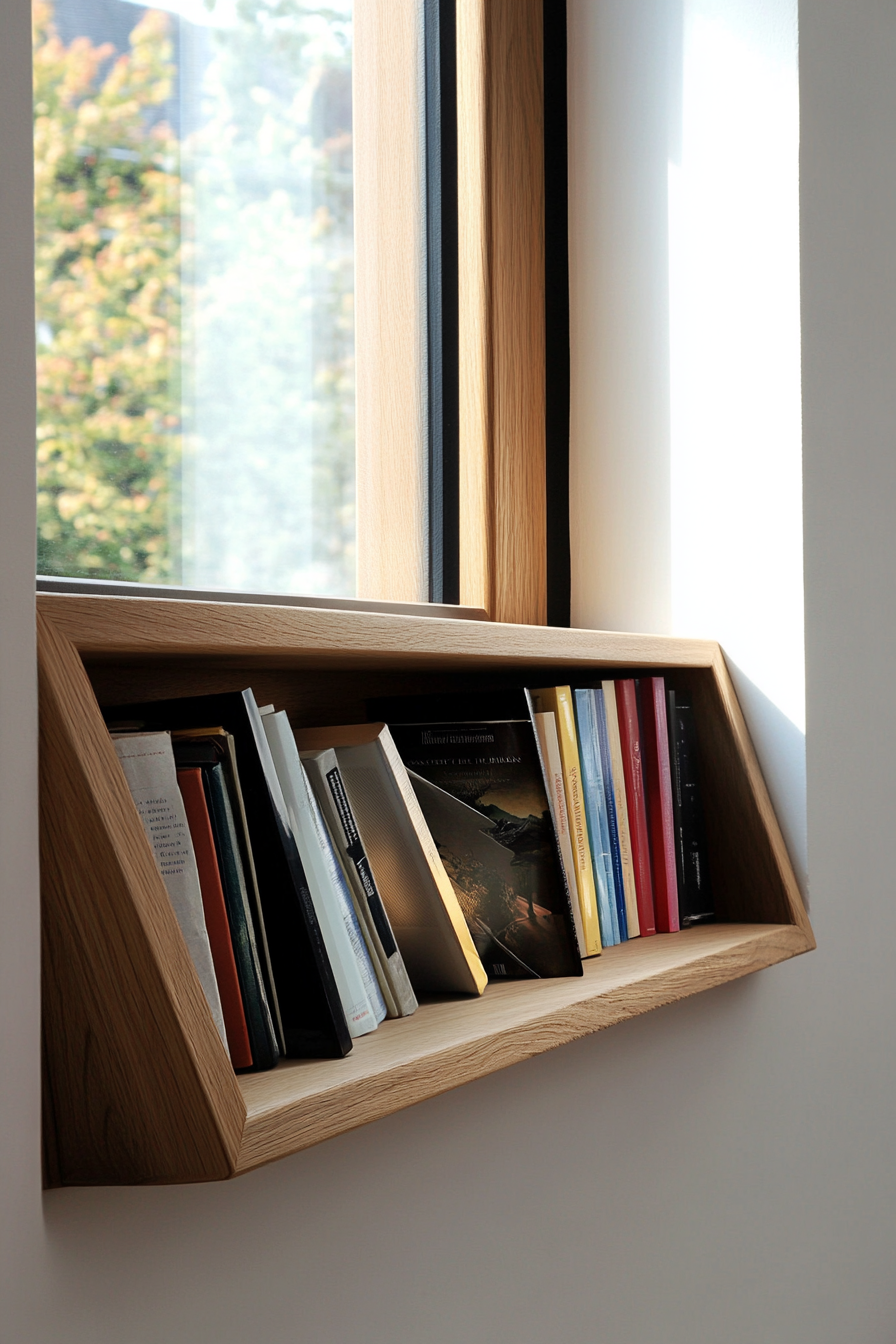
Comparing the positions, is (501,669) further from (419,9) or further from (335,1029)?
(419,9)

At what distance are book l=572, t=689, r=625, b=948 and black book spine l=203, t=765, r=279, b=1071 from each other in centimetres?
48

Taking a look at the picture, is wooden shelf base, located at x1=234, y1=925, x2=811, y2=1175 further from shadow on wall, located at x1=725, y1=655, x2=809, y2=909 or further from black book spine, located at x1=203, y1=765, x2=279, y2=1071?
shadow on wall, located at x1=725, y1=655, x2=809, y2=909

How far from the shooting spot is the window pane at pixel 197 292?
0.95 metres

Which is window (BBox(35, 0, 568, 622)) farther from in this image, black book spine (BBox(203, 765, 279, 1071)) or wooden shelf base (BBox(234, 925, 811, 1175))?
wooden shelf base (BBox(234, 925, 811, 1175))

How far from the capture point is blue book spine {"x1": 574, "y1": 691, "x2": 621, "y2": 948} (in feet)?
3.70

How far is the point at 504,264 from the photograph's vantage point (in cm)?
137

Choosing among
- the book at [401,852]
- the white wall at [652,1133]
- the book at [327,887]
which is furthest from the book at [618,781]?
the book at [327,887]

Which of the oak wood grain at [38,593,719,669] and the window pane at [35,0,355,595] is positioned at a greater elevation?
the window pane at [35,0,355,595]

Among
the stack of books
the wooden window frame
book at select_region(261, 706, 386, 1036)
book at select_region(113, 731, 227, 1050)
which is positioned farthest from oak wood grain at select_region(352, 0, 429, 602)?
book at select_region(113, 731, 227, 1050)

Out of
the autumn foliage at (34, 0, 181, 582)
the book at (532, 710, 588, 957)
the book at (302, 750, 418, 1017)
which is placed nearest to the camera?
the book at (302, 750, 418, 1017)

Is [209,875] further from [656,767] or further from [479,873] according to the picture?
Answer: [656,767]

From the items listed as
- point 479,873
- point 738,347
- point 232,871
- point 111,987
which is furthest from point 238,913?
point 738,347

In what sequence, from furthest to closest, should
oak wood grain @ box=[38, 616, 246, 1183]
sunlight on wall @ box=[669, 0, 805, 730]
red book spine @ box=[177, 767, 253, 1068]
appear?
sunlight on wall @ box=[669, 0, 805, 730] → red book spine @ box=[177, 767, 253, 1068] → oak wood grain @ box=[38, 616, 246, 1183]

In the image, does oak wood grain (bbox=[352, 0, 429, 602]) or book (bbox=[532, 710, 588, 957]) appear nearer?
book (bbox=[532, 710, 588, 957])
